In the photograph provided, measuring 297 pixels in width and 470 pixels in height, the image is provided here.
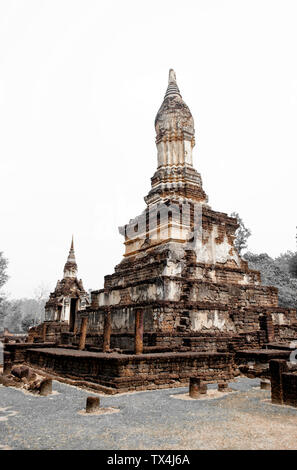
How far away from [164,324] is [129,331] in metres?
1.60

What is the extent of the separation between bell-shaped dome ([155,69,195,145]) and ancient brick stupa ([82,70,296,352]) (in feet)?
0.15

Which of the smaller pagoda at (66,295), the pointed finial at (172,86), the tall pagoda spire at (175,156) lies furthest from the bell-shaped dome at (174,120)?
the smaller pagoda at (66,295)

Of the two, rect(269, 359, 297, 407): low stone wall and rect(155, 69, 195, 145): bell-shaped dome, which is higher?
rect(155, 69, 195, 145): bell-shaped dome

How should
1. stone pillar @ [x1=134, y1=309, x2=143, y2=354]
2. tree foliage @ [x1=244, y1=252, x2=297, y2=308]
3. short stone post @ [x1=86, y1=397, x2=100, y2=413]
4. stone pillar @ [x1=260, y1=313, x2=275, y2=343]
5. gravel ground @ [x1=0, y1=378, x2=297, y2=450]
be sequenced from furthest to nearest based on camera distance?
tree foliage @ [x1=244, y1=252, x2=297, y2=308], stone pillar @ [x1=260, y1=313, x2=275, y2=343], stone pillar @ [x1=134, y1=309, x2=143, y2=354], short stone post @ [x1=86, y1=397, x2=100, y2=413], gravel ground @ [x1=0, y1=378, x2=297, y2=450]

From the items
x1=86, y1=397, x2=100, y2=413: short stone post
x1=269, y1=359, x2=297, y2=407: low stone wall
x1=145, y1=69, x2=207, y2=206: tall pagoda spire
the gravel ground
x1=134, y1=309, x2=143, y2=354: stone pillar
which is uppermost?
x1=145, y1=69, x2=207, y2=206: tall pagoda spire

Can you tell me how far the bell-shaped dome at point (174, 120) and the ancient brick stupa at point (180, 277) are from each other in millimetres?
45

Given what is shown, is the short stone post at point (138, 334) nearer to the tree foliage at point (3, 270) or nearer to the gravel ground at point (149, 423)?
the gravel ground at point (149, 423)

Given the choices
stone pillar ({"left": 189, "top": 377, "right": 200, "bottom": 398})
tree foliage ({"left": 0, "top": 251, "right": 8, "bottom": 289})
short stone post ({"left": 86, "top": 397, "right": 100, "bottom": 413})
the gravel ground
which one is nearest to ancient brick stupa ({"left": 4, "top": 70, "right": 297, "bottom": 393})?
stone pillar ({"left": 189, "top": 377, "right": 200, "bottom": 398})

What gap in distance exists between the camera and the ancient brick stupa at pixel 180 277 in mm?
11141

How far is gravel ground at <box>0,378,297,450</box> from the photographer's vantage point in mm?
4113

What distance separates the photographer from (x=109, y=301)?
14516mm

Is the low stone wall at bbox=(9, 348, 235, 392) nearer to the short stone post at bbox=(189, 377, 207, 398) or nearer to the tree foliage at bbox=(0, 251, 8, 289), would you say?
the short stone post at bbox=(189, 377, 207, 398)
